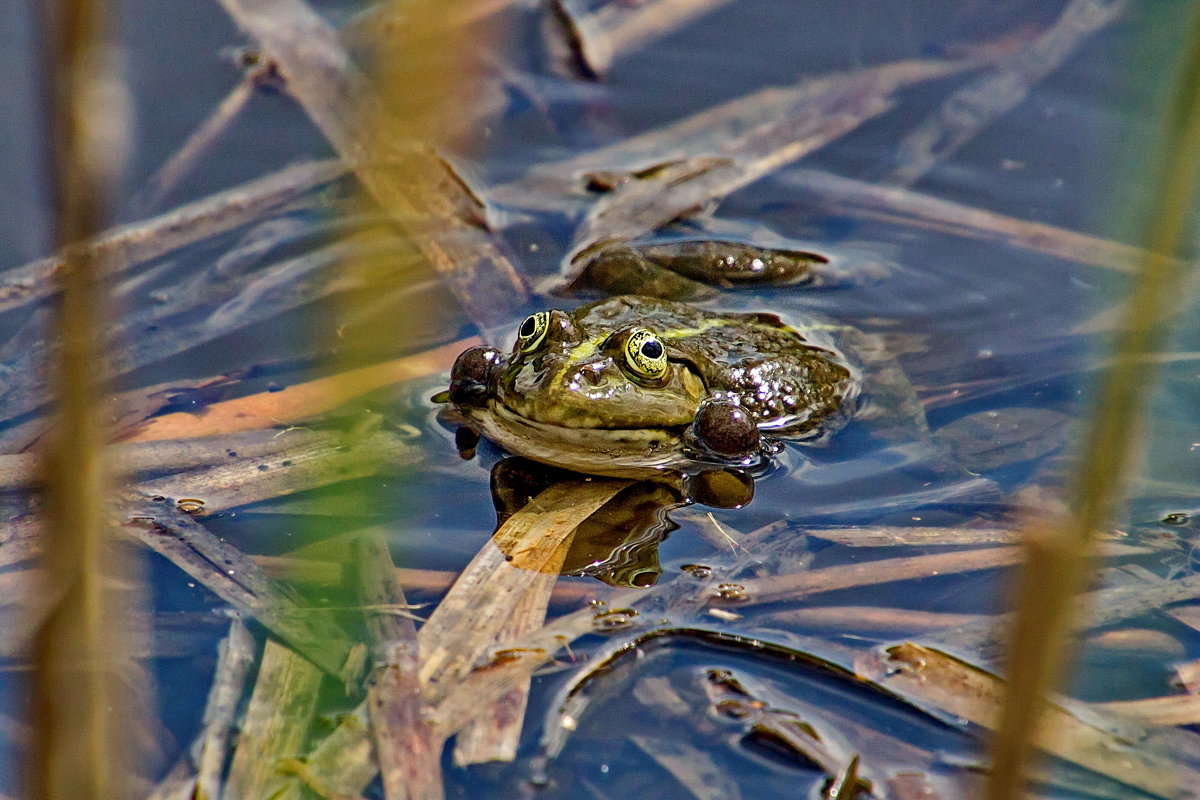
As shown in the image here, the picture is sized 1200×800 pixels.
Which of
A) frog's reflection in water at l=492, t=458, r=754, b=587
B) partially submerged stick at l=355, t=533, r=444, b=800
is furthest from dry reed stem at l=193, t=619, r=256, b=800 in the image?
frog's reflection in water at l=492, t=458, r=754, b=587

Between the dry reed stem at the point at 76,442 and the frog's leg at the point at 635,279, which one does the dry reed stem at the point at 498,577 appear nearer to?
the frog's leg at the point at 635,279

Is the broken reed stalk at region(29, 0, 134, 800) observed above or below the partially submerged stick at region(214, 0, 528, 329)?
below

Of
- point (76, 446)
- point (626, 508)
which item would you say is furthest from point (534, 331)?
point (76, 446)

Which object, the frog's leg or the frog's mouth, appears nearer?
the frog's mouth

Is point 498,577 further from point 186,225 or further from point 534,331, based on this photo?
point 186,225

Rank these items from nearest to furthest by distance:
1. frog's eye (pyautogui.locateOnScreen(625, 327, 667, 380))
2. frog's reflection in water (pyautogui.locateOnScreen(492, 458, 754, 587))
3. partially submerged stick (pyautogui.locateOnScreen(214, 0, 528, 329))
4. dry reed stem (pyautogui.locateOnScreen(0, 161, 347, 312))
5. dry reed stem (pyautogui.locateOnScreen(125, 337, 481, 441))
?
1. frog's reflection in water (pyautogui.locateOnScreen(492, 458, 754, 587))
2. frog's eye (pyautogui.locateOnScreen(625, 327, 667, 380))
3. dry reed stem (pyautogui.locateOnScreen(125, 337, 481, 441))
4. dry reed stem (pyautogui.locateOnScreen(0, 161, 347, 312))
5. partially submerged stick (pyautogui.locateOnScreen(214, 0, 528, 329))

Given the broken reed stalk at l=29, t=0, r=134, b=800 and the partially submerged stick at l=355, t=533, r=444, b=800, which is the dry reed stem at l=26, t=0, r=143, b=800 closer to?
the broken reed stalk at l=29, t=0, r=134, b=800

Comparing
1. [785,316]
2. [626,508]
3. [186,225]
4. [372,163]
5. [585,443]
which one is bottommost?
[626,508]
